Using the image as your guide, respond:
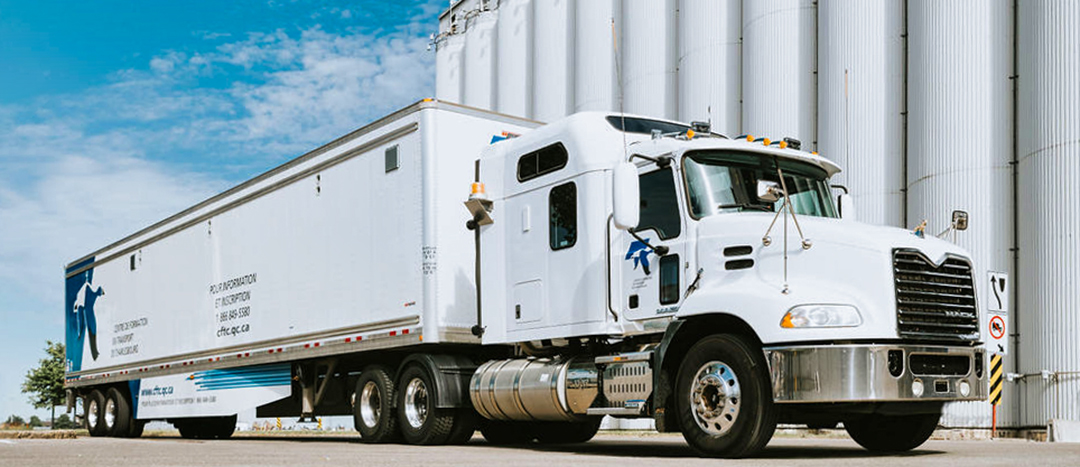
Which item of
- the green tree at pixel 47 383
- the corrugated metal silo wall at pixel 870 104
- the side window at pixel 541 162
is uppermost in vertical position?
the corrugated metal silo wall at pixel 870 104

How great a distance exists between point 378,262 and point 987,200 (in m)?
12.6

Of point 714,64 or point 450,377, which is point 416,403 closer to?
point 450,377

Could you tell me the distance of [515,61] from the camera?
3953 centimetres

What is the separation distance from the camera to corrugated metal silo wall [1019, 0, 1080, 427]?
19844mm

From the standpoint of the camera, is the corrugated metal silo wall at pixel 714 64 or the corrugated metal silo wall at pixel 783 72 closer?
the corrugated metal silo wall at pixel 783 72

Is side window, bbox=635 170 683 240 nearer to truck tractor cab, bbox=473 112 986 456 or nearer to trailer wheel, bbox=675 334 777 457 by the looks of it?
truck tractor cab, bbox=473 112 986 456

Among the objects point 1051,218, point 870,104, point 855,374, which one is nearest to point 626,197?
point 855,374

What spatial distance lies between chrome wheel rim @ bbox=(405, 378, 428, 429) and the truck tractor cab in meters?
0.94

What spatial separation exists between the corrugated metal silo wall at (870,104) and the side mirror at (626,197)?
1356 centimetres

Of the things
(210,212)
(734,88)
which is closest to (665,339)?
(210,212)

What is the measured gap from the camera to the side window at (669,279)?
1076 centimetres

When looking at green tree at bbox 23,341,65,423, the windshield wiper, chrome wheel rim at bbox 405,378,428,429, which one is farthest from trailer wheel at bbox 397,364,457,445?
green tree at bbox 23,341,65,423

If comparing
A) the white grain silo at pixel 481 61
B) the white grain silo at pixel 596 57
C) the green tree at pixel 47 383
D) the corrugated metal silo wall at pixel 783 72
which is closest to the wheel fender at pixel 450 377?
the corrugated metal silo wall at pixel 783 72

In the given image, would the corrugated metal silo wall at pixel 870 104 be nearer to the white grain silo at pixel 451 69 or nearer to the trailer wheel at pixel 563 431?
the trailer wheel at pixel 563 431
